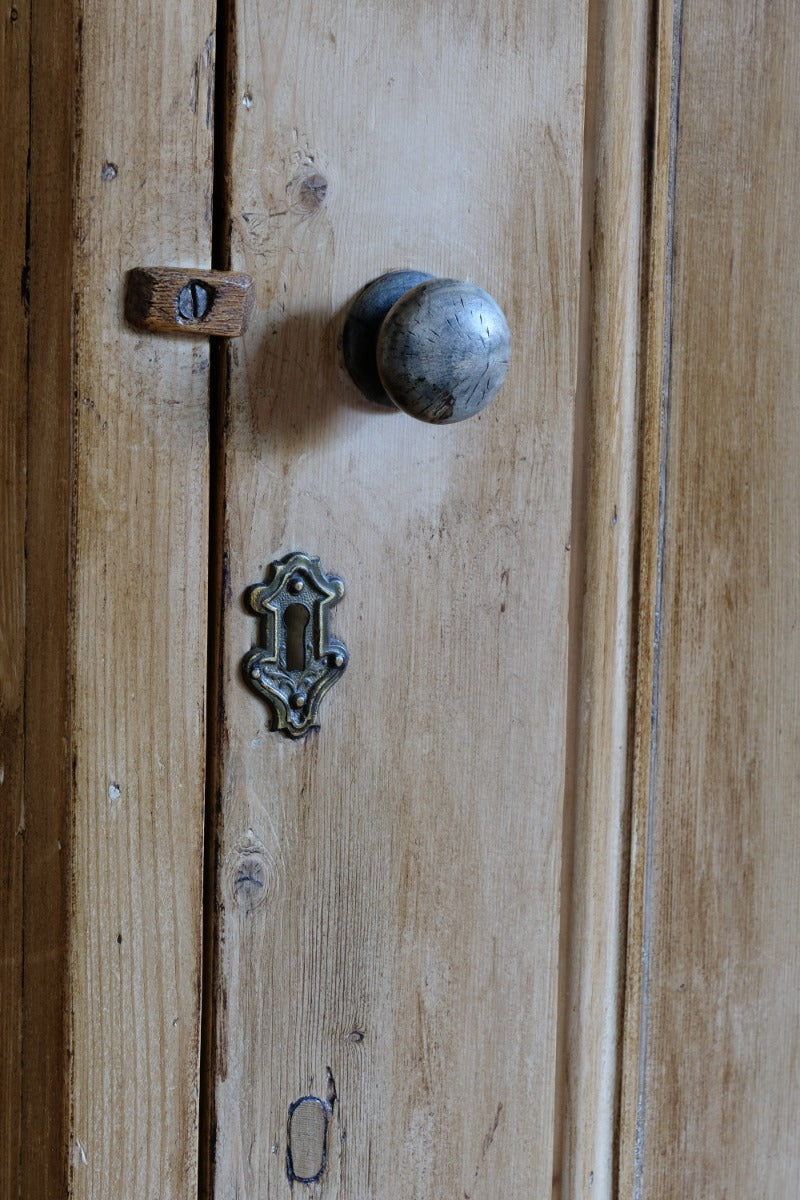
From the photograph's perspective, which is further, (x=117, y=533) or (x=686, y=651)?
(x=686, y=651)

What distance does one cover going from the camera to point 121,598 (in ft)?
1.18

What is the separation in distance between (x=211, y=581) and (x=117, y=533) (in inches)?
1.4

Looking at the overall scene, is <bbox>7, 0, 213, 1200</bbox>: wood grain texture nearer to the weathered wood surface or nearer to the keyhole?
the keyhole

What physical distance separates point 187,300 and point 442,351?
86 mm

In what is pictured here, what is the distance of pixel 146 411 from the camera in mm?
359

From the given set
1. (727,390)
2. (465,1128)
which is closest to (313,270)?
(727,390)

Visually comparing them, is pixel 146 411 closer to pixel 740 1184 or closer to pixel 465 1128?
pixel 465 1128

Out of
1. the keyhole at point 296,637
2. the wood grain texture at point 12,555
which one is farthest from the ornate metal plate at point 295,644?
the wood grain texture at point 12,555

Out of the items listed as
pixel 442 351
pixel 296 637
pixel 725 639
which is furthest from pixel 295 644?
pixel 725 639

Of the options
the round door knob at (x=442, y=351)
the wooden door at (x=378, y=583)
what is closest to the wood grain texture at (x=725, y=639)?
the wooden door at (x=378, y=583)

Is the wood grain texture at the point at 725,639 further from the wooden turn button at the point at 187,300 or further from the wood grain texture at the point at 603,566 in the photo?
the wooden turn button at the point at 187,300

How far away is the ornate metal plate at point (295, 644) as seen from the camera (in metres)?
0.38

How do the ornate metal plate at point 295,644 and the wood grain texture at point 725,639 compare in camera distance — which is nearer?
the ornate metal plate at point 295,644

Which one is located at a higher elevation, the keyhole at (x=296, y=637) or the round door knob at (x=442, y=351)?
the round door knob at (x=442, y=351)
